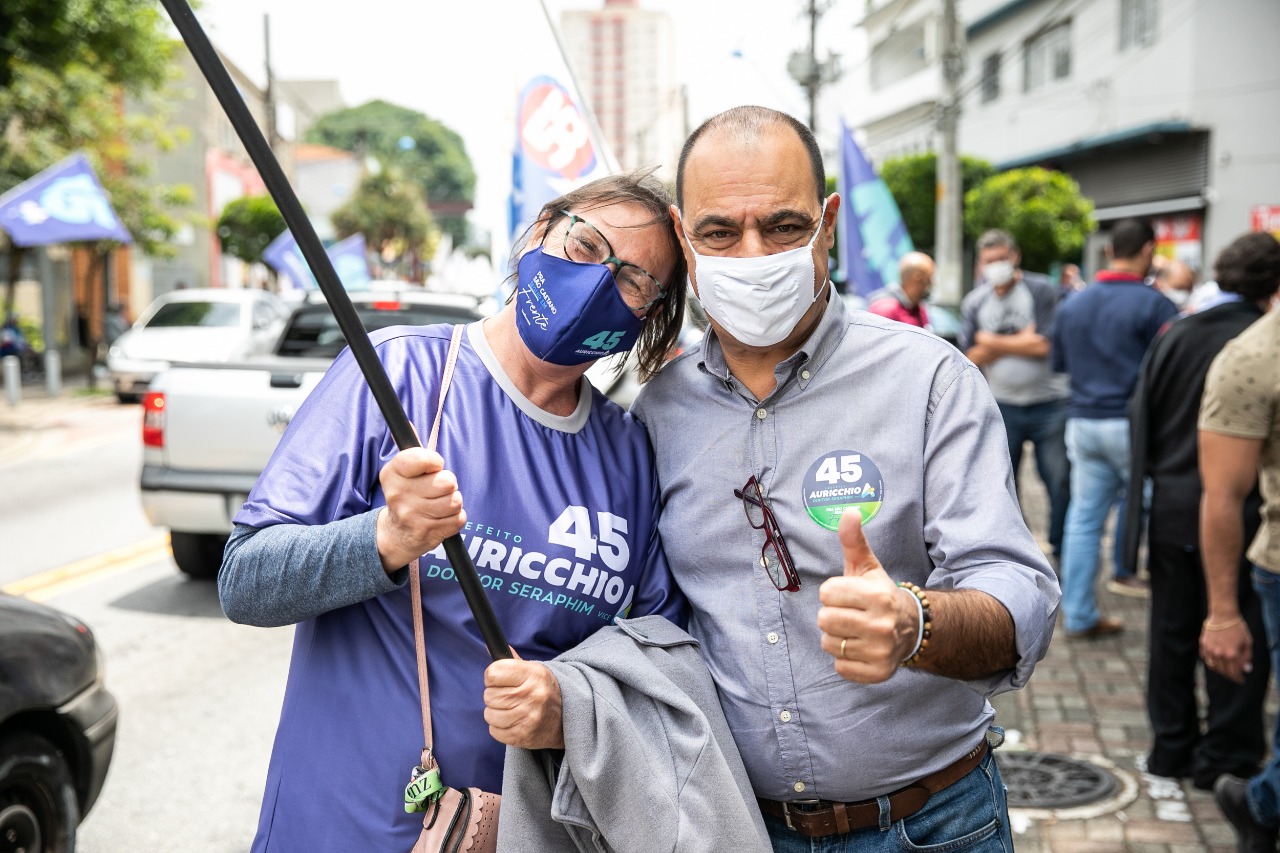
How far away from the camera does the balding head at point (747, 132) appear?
2.11m

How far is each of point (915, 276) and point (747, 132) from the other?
5849 millimetres

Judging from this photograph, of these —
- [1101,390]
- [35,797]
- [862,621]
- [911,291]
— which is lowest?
[35,797]

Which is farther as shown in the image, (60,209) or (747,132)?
(60,209)

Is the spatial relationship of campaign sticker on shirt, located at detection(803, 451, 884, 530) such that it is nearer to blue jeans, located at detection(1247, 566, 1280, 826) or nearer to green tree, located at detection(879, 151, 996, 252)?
blue jeans, located at detection(1247, 566, 1280, 826)

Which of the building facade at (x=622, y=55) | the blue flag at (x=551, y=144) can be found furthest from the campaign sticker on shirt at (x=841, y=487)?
the building facade at (x=622, y=55)

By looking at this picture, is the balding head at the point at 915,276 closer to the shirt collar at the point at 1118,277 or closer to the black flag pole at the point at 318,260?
the shirt collar at the point at 1118,277

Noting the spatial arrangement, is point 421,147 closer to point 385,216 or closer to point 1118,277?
point 385,216

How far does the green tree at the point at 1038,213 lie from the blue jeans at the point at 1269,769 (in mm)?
22143

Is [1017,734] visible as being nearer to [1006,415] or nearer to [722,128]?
[1006,415]

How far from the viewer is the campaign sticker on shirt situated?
6.60 feet

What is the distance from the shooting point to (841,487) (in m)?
2.03

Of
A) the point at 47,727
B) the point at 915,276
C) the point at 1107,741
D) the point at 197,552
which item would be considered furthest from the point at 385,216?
the point at 47,727

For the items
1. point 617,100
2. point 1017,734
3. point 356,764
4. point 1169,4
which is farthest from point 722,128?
point 617,100

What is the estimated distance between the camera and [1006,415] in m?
7.88
